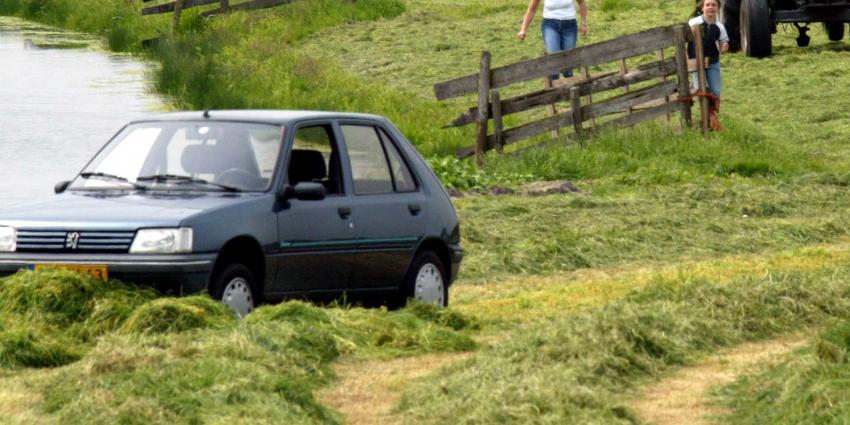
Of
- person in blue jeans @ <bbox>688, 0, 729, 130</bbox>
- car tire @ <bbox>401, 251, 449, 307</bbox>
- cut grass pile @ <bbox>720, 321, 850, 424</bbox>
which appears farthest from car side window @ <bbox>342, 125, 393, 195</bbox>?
person in blue jeans @ <bbox>688, 0, 729, 130</bbox>

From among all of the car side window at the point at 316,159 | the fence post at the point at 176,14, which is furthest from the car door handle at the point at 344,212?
the fence post at the point at 176,14

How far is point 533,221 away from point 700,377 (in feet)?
26.5

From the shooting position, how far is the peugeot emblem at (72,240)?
10.6m

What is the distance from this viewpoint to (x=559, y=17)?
23.9m

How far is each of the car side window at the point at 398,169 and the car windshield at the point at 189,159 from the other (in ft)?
3.32

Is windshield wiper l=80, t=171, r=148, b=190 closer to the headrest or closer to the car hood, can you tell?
the car hood

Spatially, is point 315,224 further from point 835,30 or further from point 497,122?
point 835,30

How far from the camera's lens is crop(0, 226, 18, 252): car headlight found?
1083cm

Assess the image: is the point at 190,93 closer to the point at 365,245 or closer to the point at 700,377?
the point at 365,245

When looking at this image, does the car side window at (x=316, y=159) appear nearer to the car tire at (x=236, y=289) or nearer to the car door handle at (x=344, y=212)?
the car door handle at (x=344, y=212)

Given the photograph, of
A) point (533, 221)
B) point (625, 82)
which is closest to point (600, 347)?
point (533, 221)

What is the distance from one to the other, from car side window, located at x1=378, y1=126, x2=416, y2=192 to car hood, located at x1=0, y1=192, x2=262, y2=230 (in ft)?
4.74

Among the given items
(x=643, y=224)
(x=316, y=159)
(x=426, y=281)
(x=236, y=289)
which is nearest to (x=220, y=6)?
(x=643, y=224)

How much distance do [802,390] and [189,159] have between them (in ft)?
14.5
